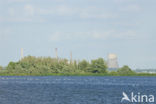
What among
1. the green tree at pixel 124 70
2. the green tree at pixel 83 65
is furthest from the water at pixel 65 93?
the green tree at pixel 83 65

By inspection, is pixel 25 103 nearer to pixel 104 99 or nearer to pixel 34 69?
pixel 104 99

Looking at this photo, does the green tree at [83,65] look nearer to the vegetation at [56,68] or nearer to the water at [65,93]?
the vegetation at [56,68]

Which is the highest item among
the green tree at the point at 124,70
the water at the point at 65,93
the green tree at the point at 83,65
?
the green tree at the point at 83,65

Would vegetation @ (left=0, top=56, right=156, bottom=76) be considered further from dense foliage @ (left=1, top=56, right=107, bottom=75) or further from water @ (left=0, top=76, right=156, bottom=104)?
water @ (left=0, top=76, right=156, bottom=104)

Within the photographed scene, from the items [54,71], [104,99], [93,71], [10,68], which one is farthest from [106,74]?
[104,99]

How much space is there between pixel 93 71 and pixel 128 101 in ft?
332

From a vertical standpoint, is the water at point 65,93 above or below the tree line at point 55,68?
below

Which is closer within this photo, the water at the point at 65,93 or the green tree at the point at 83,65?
the water at the point at 65,93

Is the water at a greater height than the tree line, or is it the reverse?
the tree line

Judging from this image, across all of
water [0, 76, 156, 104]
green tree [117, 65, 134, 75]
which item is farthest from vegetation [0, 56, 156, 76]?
water [0, 76, 156, 104]

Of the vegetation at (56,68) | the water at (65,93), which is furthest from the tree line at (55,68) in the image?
the water at (65,93)

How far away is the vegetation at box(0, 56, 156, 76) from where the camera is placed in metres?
152

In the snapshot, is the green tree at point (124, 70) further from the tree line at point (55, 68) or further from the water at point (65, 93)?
the water at point (65, 93)

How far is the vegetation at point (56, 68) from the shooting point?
499 ft
